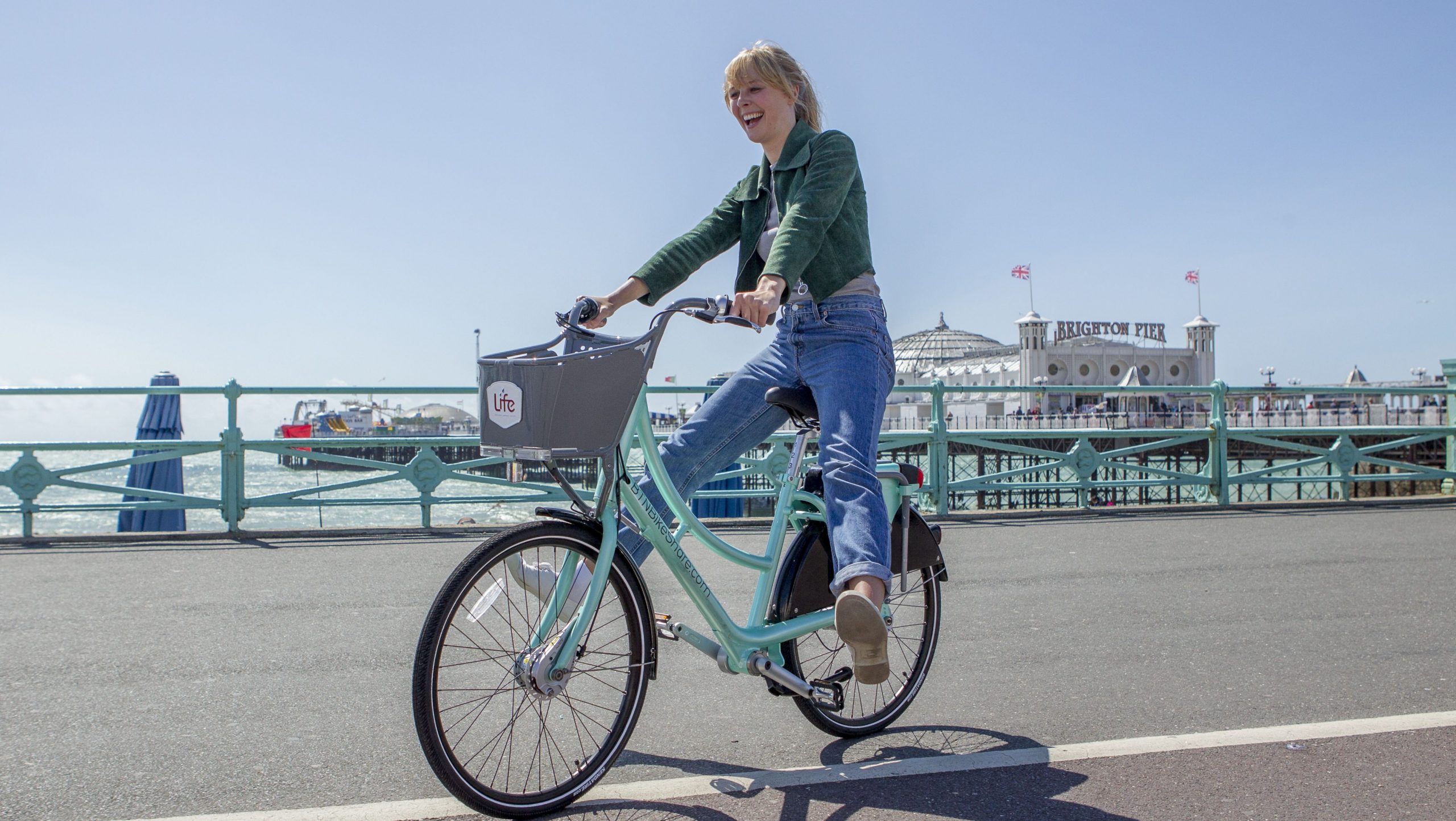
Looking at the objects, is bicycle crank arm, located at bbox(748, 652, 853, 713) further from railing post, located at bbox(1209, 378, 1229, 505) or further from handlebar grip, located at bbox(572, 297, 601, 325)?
railing post, located at bbox(1209, 378, 1229, 505)

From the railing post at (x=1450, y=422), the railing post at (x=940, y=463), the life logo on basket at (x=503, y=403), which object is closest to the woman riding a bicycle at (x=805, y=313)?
the life logo on basket at (x=503, y=403)

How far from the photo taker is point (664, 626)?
2.52 m

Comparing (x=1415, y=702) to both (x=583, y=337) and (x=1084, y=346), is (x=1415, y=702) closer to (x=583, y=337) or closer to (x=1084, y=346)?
(x=583, y=337)

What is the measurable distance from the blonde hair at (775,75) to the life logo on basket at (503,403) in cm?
118

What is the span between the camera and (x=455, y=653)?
223 centimetres

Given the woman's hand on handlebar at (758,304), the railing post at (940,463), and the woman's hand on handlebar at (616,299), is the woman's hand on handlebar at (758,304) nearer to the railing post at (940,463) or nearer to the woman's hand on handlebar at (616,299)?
the woman's hand on handlebar at (616,299)

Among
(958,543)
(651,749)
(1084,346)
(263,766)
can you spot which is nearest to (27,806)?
(263,766)

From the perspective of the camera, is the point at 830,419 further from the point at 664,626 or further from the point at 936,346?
the point at 936,346

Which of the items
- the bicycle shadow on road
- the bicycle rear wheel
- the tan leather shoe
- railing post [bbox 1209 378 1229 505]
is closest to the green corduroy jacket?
the tan leather shoe

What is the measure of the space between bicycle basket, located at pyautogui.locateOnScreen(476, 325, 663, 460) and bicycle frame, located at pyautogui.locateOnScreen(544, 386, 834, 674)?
111 mm

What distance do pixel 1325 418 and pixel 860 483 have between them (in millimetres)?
56690

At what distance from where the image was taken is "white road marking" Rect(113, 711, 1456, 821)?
232 cm

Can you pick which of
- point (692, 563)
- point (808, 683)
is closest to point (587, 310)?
point (692, 563)

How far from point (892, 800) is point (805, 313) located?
3.99 feet
